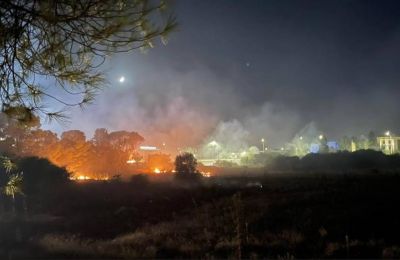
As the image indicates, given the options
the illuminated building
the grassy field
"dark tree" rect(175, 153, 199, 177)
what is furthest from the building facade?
the grassy field

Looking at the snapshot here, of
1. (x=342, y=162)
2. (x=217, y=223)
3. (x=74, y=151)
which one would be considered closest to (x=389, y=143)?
(x=342, y=162)

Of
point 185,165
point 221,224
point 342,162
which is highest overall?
point 185,165

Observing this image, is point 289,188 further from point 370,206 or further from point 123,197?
point 123,197

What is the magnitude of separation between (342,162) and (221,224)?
44.9 m

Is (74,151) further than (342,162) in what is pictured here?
Yes

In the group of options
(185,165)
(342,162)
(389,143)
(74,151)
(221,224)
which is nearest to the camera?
(221,224)

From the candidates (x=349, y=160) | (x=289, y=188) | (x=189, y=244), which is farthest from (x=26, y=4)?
(x=349, y=160)

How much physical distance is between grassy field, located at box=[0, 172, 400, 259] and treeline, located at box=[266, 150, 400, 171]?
2473 cm

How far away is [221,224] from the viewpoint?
19.8 m

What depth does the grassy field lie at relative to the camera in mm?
14328

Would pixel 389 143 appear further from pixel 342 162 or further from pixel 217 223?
pixel 217 223

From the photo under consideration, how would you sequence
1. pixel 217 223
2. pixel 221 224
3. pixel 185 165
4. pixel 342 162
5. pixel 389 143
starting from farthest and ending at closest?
pixel 389 143 → pixel 342 162 → pixel 185 165 → pixel 217 223 → pixel 221 224

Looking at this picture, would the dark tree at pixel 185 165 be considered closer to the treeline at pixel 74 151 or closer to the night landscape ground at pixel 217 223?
the night landscape ground at pixel 217 223

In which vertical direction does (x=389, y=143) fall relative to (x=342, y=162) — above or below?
above
